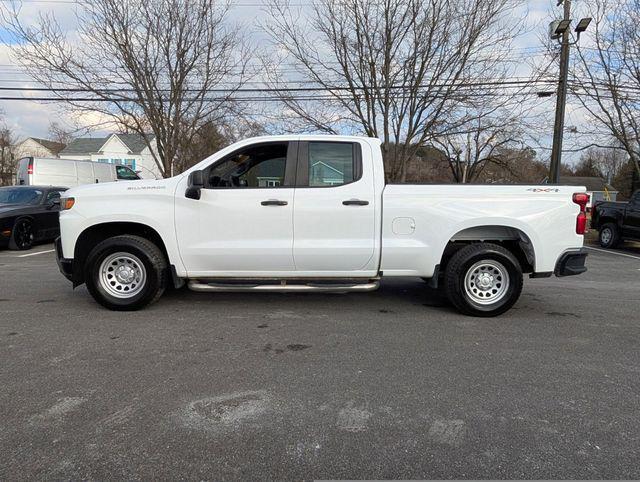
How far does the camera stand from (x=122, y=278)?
16.8 ft

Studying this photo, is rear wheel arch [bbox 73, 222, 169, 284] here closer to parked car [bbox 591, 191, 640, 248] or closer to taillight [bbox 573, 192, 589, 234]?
taillight [bbox 573, 192, 589, 234]

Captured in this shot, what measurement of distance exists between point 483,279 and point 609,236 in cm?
1036

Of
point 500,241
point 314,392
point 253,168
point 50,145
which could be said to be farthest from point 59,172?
point 50,145

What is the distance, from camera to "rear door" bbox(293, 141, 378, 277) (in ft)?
16.1

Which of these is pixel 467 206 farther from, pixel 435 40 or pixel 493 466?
pixel 435 40

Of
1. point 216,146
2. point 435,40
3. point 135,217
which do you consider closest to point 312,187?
point 135,217

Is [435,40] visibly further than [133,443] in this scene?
Yes

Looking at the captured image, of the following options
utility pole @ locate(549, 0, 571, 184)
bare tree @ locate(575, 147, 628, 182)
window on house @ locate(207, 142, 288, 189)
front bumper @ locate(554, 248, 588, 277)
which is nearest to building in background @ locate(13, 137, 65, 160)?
utility pole @ locate(549, 0, 571, 184)

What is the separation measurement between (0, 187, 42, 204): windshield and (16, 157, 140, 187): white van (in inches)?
258

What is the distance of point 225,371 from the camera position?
354 centimetres

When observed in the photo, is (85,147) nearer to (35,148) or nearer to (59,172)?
(35,148)

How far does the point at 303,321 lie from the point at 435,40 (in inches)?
472

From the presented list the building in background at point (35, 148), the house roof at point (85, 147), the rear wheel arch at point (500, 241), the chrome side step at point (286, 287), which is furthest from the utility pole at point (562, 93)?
the building in background at point (35, 148)

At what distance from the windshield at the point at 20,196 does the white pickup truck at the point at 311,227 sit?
23.6ft
